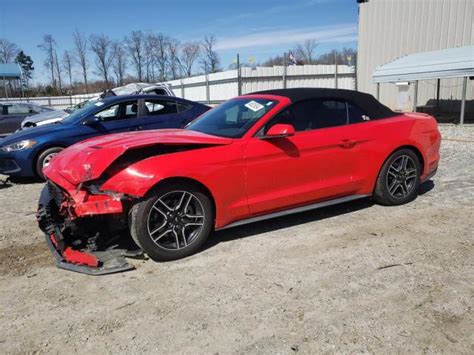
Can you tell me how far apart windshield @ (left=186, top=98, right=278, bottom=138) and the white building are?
1657 cm

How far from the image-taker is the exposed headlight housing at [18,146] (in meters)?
7.59

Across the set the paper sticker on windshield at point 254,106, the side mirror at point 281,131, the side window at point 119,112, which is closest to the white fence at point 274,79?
the side window at point 119,112

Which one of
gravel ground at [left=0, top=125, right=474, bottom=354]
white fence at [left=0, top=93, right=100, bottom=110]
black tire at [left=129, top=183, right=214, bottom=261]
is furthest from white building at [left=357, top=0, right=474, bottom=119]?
white fence at [left=0, top=93, right=100, bottom=110]

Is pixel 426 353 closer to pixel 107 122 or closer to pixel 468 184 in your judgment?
pixel 468 184

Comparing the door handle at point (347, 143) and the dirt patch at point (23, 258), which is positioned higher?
the door handle at point (347, 143)

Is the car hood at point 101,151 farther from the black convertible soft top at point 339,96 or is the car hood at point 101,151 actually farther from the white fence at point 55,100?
the white fence at point 55,100

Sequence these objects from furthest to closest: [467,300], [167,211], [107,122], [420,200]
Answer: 1. [107,122]
2. [420,200]
3. [167,211]
4. [467,300]

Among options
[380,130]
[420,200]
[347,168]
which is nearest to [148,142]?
[347,168]

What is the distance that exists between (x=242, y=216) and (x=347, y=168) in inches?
55.9

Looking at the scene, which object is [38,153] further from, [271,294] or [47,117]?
[47,117]

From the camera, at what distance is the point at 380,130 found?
5.14 m

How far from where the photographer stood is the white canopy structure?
47.1ft

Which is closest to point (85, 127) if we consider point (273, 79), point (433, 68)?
point (433, 68)

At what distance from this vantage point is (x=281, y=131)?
426cm
